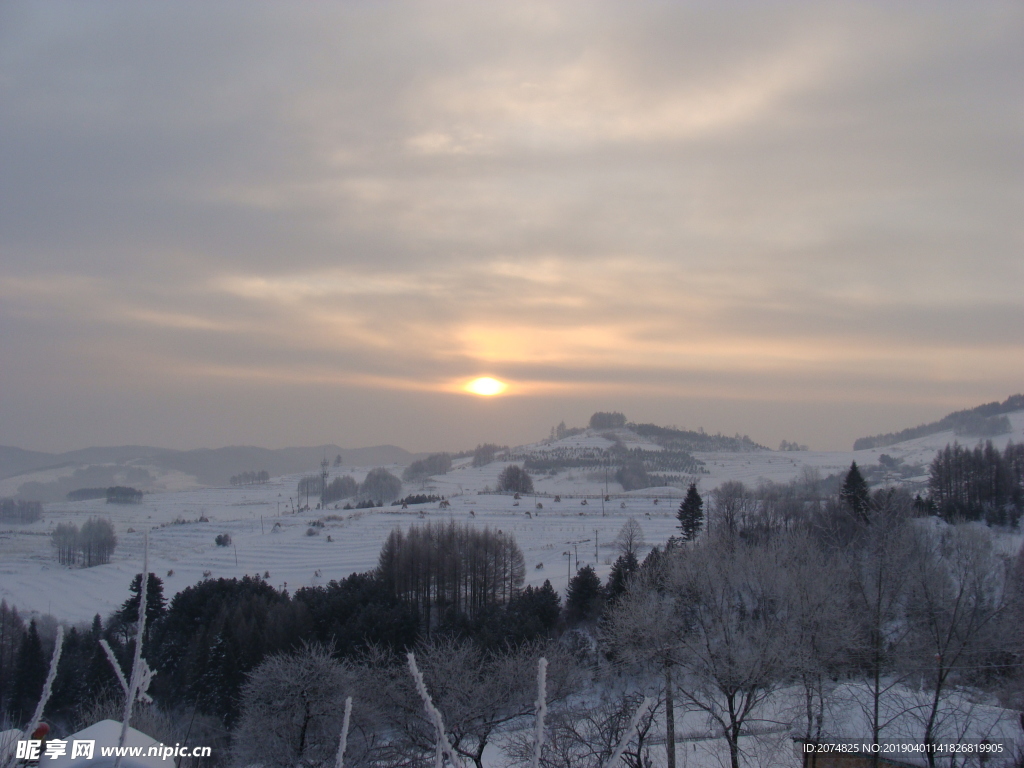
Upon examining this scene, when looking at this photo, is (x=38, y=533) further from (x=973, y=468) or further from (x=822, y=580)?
(x=973, y=468)

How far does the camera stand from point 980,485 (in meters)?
58.4

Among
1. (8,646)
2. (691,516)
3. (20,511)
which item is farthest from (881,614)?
(20,511)

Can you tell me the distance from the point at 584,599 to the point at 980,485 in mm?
42613

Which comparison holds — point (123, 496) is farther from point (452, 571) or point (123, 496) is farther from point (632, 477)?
point (632, 477)

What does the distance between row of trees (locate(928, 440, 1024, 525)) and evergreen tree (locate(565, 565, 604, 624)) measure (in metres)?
32.1

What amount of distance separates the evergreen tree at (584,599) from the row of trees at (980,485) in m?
32.1

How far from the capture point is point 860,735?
54.9ft

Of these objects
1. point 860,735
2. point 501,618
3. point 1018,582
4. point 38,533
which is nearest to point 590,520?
point 501,618

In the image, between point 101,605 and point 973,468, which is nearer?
point 101,605

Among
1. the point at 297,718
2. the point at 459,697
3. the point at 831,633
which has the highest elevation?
the point at 831,633

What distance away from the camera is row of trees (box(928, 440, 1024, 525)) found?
53938 mm

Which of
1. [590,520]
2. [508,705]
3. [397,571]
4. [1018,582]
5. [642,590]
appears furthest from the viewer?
[590,520]

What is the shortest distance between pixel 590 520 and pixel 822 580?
5776 cm

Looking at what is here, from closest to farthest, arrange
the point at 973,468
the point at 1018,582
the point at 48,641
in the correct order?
1. the point at 1018,582
2. the point at 48,641
3. the point at 973,468
